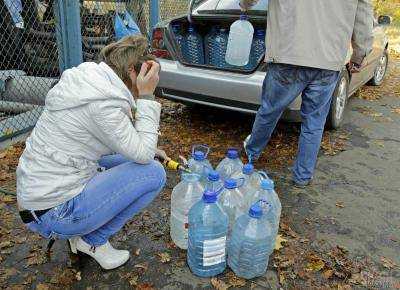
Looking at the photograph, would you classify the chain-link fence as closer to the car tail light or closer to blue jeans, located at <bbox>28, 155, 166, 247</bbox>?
the car tail light

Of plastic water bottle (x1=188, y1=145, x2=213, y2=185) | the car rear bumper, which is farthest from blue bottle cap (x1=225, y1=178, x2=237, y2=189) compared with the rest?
the car rear bumper

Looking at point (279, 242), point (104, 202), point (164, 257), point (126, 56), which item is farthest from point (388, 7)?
point (104, 202)

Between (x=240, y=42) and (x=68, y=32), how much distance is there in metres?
2.00

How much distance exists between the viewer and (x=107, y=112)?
6.42 ft

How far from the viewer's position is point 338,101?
470cm

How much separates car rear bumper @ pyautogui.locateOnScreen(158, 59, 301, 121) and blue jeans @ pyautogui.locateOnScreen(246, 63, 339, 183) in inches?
15.7

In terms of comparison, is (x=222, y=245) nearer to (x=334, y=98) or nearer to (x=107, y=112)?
(x=107, y=112)

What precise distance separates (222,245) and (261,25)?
2.70m

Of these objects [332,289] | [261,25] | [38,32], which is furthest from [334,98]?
[38,32]

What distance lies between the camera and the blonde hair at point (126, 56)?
2082mm

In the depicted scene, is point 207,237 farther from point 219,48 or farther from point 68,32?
point 68,32

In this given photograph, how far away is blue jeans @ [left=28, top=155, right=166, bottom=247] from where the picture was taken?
213 cm

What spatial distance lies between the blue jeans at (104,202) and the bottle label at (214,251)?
460mm

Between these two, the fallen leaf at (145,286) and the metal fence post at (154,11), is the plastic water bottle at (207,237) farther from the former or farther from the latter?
the metal fence post at (154,11)
